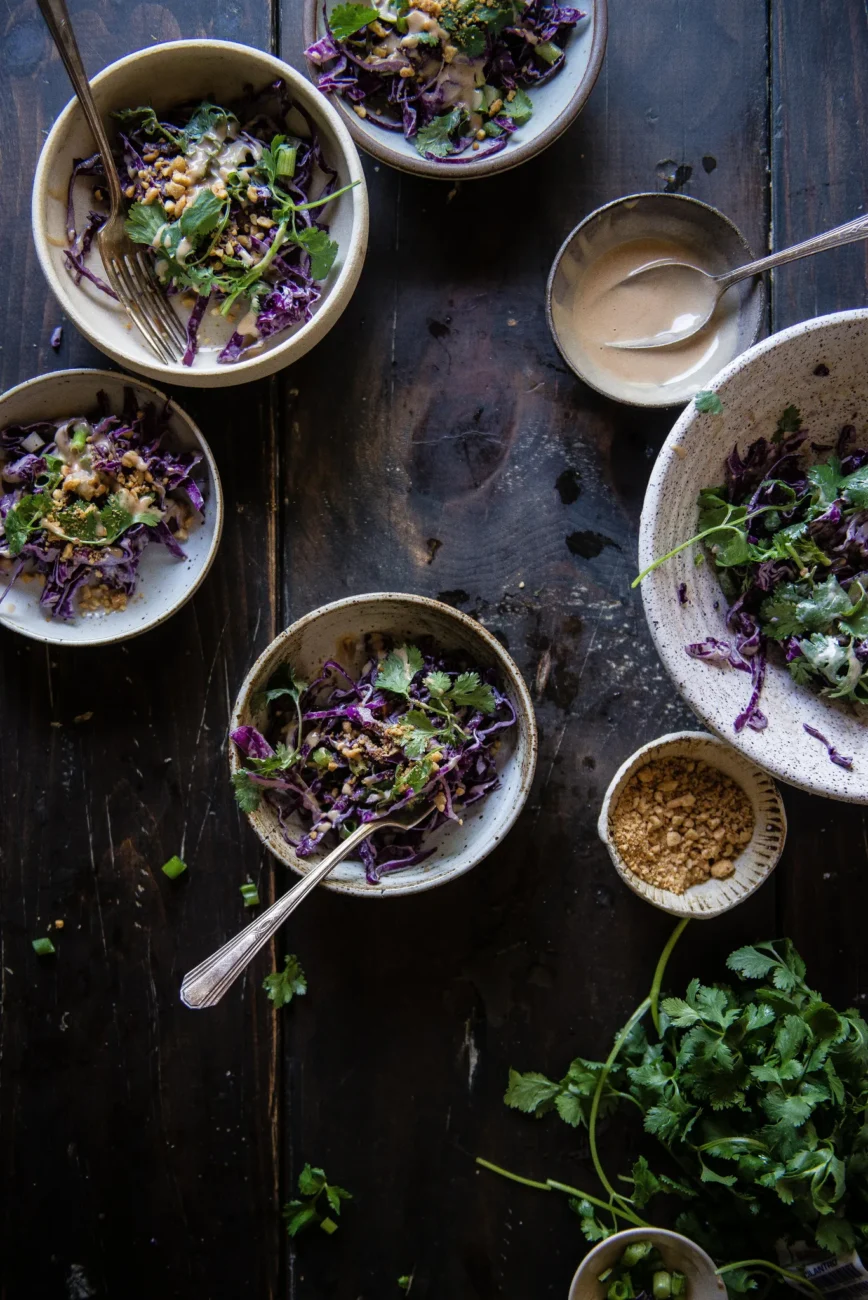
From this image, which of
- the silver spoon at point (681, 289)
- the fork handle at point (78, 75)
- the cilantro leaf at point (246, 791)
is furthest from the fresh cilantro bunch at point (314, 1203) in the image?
the fork handle at point (78, 75)

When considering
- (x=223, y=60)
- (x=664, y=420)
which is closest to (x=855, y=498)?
(x=664, y=420)

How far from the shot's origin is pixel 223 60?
1.77 metres

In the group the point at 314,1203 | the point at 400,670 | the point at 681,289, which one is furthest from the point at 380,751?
the point at 681,289

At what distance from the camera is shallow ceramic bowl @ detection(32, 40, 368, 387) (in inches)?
68.4

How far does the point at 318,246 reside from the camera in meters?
1.76

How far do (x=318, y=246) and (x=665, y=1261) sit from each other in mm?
1890

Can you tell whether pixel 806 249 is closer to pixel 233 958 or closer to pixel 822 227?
pixel 822 227

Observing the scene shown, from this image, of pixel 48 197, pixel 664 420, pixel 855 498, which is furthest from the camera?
pixel 664 420

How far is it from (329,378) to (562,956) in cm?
120

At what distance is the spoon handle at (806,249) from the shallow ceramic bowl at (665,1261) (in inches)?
66.0

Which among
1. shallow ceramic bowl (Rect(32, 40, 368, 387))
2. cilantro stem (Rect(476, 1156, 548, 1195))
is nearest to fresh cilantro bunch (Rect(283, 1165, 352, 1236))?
cilantro stem (Rect(476, 1156, 548, 1195))

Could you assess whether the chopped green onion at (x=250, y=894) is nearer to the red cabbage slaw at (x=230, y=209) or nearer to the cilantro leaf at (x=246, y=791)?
the cilantro leaf at (x=246, y=791)

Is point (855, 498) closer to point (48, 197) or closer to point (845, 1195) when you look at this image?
point (845, 1195)

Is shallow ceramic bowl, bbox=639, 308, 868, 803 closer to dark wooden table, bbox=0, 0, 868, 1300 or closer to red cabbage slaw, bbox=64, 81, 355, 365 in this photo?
dark wooden table, bbox=0, 0, 868, 1300
